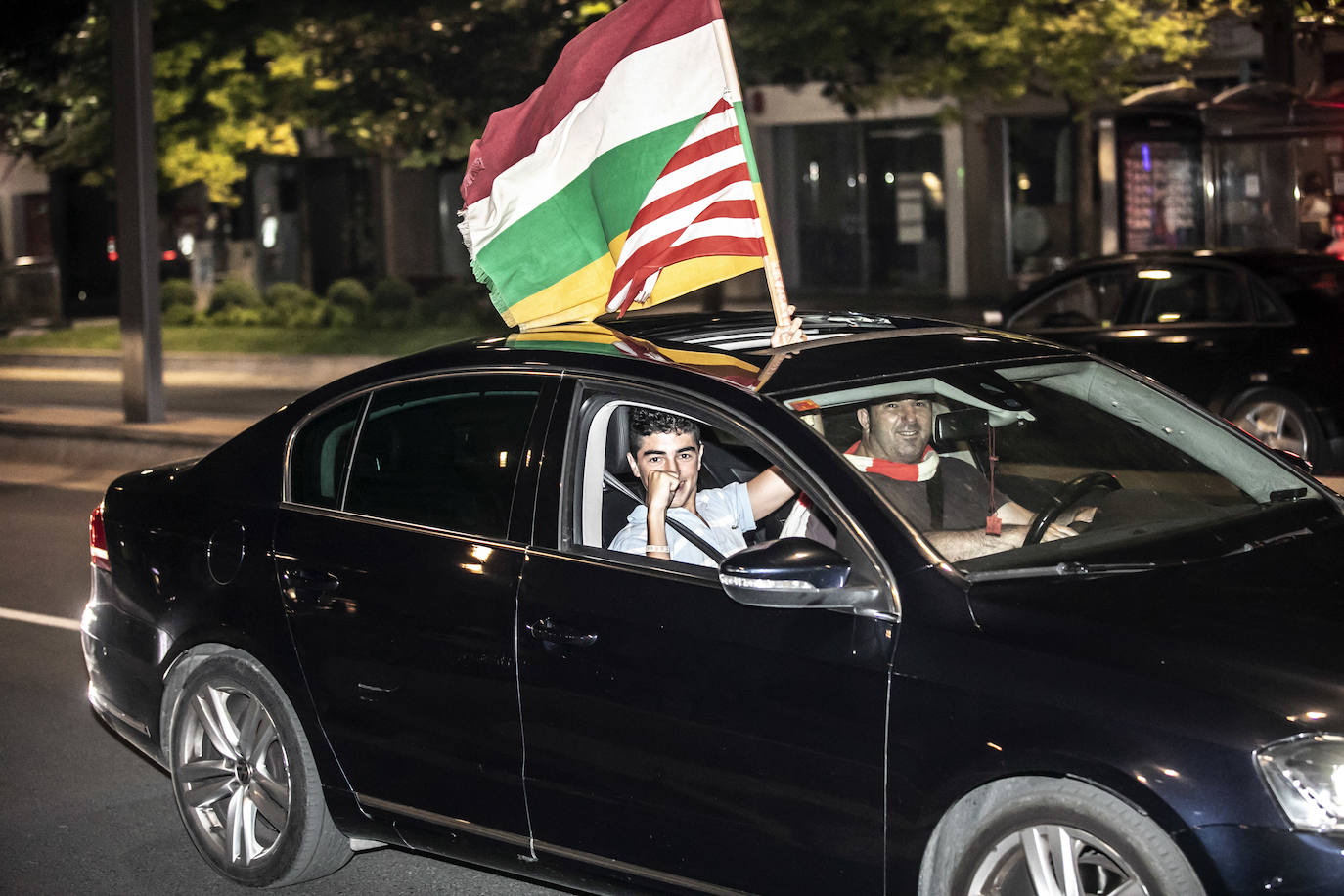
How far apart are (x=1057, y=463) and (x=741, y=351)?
0.88 m

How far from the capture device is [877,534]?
3.83 metres

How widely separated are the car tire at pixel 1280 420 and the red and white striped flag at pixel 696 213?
23.8ft

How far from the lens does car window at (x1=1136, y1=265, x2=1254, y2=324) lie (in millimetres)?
11633

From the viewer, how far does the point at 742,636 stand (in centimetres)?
392

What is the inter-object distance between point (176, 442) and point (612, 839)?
1188 cm

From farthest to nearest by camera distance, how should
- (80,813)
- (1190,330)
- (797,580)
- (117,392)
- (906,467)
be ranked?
(117,392) < (1190,330) < (80,813) < (906,467) < (797,580)

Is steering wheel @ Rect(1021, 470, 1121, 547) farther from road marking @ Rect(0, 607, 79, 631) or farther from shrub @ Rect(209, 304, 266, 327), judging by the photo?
shrub @ Rect(209, 304, 266, 327)

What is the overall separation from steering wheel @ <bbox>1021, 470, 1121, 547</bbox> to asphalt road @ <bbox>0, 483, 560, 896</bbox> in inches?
70.8

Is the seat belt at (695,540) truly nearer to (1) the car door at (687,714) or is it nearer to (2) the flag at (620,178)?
(1) the car door at (687,714)

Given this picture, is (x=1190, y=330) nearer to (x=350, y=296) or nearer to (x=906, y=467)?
(x=906, y=467)

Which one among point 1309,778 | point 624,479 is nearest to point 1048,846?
point 1309,778

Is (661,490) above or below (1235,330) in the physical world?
below

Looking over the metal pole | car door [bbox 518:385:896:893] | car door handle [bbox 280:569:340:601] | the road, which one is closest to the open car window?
car door [bbox 518:385:896:893]

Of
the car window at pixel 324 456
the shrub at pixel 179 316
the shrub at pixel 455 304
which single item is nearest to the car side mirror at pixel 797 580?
the car window at pixel 324 456
